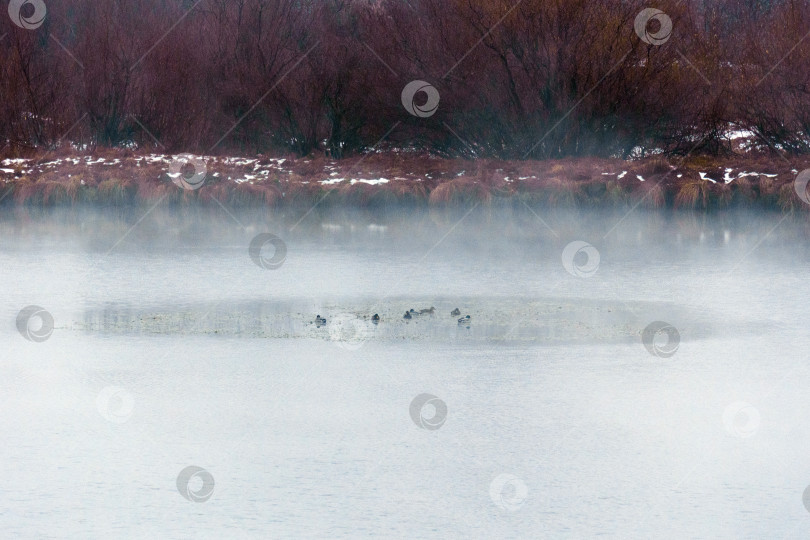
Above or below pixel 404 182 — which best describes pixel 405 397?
below

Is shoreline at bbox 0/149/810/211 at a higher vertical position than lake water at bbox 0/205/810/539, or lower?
higher

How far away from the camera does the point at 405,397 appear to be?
619 centimetres

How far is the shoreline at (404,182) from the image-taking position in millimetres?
17312

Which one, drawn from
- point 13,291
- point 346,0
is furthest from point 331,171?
point 346,0

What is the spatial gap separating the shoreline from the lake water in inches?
209

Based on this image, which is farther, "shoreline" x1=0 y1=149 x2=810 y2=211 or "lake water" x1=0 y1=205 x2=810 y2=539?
"shoreline" x1=0 y1=149 x2=810 y2=211

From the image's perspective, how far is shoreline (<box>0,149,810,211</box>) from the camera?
17312 millimetres

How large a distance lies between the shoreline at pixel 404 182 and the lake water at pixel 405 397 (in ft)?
17.5

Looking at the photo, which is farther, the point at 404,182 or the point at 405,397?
the point at 404,182

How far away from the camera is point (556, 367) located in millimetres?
6891

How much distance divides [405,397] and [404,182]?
41.0 ft

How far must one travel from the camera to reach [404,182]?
60.7 feet

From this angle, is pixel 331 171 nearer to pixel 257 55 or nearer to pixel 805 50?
pixel 257 55

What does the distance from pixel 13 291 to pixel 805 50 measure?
52.0 feet
